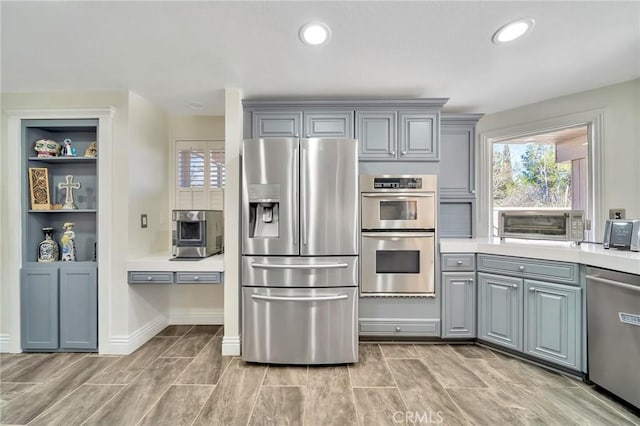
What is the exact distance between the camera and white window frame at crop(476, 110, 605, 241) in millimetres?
2588

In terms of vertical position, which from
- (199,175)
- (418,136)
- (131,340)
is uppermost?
(418,136)

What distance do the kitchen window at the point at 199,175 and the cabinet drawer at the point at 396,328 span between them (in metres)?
2.13

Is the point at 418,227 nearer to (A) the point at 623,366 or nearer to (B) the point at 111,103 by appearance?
(A) the point at 623,366

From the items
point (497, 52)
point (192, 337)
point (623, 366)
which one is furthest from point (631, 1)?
point (192, 337)

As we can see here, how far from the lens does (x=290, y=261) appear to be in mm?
2342

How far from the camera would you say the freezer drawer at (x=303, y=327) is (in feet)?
7.59

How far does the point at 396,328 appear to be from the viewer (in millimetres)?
2699

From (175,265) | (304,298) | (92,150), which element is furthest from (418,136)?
(92,150)

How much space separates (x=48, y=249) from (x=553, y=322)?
450cm

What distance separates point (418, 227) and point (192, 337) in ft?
8.56

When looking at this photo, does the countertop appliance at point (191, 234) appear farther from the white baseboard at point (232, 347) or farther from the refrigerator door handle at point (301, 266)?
the white baseboard at point (232, 347)

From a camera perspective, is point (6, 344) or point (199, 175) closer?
point (6, 344)

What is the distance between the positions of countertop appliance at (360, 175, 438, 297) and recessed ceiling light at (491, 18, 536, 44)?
46.2 inches

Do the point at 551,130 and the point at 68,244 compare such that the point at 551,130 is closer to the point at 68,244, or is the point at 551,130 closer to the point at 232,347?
the point at 232,347
